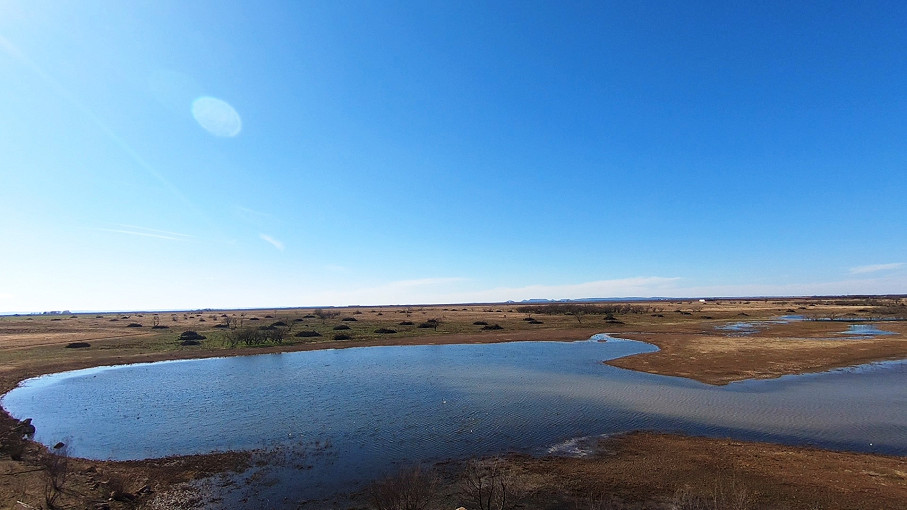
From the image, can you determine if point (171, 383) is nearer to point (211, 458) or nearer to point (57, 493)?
point (211, 458)

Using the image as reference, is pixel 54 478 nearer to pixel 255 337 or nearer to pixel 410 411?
pixel 410 411

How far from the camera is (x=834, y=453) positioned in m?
15.3

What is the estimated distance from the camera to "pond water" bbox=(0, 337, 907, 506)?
55.3 ft

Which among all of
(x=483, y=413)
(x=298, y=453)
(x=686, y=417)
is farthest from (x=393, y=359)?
(x=686, y=417)

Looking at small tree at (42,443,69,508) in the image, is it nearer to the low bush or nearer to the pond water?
the pond water

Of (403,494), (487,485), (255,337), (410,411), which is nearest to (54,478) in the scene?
(403,494)

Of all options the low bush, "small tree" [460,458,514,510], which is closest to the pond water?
"small tree" [460,458,514,510]

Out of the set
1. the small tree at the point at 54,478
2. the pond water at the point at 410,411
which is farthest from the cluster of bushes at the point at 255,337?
the small tree at the point at 54,478

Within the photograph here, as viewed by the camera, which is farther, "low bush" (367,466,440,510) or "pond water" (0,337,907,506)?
"pond water" (0,337,907,506)

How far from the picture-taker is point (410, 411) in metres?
22.3

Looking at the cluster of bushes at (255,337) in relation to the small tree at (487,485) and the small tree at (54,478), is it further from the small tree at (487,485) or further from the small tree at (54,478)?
the small tree at (487,485)

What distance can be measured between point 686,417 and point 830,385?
534 inches

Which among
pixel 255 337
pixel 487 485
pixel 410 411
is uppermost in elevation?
pixel 255 337

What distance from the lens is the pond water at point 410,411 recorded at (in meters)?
16.8
